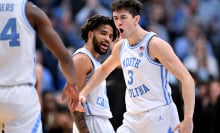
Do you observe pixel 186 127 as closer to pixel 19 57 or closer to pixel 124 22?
pixel 124 22

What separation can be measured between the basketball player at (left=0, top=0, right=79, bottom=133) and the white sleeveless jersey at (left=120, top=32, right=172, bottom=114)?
5.24 feet

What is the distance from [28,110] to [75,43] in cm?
896

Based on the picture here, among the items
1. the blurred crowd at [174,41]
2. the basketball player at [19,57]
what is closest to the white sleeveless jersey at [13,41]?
the basketball player at [19,57]

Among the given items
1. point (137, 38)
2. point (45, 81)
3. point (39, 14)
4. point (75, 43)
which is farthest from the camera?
point (75, 43)

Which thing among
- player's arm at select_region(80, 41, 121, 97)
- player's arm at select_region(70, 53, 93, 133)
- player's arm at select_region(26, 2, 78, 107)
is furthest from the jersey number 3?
player's arm at select_region(80, 41, 121, 97)

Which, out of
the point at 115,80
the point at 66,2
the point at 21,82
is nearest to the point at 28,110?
the point at 21,82

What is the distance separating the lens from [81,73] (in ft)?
27.7

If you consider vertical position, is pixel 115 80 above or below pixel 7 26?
below

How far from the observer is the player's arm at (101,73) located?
8.44 m

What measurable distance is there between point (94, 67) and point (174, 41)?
26.4ft

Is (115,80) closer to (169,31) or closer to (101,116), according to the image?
(101,116)

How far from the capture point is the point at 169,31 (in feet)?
54.8

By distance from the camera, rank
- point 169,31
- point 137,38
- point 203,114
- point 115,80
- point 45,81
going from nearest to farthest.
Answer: point 137,38 → point 115,80 → point 203,114 → point 45,81 → point 169,31

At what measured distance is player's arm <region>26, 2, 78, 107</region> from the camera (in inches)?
261
